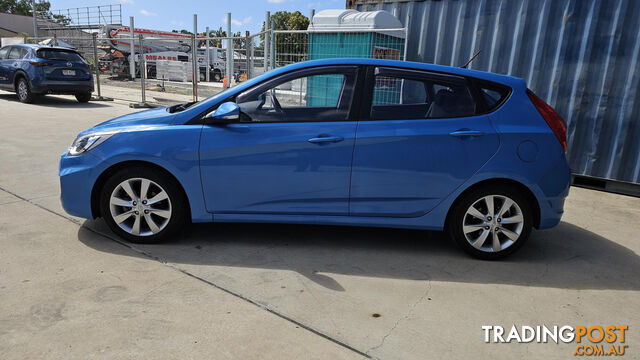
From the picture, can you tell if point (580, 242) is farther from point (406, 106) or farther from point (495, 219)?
point (406, 106)

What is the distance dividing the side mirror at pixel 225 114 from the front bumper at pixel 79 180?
3.13 feet

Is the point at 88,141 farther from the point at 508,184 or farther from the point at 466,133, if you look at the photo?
the point at 508,184

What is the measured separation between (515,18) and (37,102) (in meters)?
12.7

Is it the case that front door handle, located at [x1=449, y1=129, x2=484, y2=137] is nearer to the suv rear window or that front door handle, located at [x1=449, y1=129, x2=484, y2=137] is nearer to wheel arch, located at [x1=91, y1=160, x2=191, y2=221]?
wheel arch, located at [x1=91, y1=160, x2=191, y2=221]

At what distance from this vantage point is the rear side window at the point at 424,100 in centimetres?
369

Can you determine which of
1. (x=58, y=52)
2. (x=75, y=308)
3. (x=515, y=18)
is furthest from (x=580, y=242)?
(x=58, y=52)

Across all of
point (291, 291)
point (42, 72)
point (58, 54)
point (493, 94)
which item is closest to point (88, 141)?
point (291, 291)

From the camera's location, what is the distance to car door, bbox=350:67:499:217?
3.60m

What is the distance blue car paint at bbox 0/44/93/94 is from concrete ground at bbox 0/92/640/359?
9245 millimetres

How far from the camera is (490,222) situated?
3.73 m

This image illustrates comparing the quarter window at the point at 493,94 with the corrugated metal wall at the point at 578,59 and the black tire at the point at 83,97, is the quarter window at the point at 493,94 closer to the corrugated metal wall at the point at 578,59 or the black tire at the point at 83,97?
→ the corrugated metal wall at the point at 578,59

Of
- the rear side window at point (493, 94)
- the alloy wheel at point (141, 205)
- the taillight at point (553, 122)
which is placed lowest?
the alloy wheel at point (141, 205)

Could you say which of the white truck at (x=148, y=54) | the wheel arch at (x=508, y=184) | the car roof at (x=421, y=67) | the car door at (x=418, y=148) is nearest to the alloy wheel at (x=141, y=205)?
the car roof at (x=421, y=67)

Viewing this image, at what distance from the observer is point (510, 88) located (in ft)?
12.3
